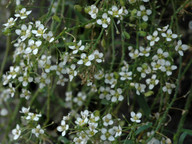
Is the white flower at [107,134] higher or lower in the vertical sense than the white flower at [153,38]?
lower

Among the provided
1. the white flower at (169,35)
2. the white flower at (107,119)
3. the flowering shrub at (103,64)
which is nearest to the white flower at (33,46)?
the flowering shrub at (103,64)

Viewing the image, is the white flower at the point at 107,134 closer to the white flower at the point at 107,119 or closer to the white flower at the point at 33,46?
the white flower at the point at 107,119

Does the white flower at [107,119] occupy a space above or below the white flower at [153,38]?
below

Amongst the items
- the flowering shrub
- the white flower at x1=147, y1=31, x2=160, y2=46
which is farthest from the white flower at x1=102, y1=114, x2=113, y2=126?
the white flower at x1=147, y1=31, x2=160, y2=46

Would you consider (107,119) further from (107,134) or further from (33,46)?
(33,46)

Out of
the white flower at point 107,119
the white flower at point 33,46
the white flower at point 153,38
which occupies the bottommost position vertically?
the white flower at point 107,119

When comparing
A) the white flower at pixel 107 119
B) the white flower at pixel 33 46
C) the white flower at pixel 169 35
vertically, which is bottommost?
the white flower at pixel 107 119

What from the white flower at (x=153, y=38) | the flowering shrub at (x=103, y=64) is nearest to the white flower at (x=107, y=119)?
the flowering shrub at (x=103, y=64)

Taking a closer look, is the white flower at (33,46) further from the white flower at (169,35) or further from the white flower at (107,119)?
the white flower at (169,35)

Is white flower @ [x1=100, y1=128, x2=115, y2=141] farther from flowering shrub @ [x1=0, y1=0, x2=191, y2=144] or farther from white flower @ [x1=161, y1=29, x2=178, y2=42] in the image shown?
white flower @ [x1=161, y1=29, x2=178, y2=42]
